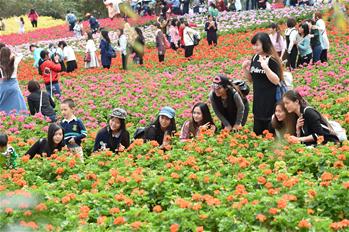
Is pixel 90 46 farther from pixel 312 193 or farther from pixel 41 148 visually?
pixel 312 193

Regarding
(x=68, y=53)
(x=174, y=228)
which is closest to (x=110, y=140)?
(x=174, y=228)

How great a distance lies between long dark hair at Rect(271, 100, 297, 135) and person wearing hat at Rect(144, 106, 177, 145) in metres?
1.39

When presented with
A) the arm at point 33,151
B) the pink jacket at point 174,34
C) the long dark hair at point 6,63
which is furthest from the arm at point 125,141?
the pink jacket at point 174,34

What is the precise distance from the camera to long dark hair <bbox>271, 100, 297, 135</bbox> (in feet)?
23.9

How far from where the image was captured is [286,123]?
24.1 feet

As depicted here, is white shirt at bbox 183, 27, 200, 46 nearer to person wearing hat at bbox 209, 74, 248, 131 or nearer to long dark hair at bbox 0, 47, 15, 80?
long dark hair at bbox 0, 47, 15, 80

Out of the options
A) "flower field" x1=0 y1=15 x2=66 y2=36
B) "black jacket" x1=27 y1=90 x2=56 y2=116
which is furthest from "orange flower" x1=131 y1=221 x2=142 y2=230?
"flower field" x1=0 y1=15 x2=66 y2=36

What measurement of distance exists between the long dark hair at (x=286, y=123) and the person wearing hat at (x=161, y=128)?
1395 millimetres

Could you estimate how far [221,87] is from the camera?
7926 millimetres

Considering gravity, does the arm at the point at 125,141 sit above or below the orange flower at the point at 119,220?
below

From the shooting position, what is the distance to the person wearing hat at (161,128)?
8234 mm

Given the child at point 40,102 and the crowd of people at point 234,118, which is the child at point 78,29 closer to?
the child at point 40,102

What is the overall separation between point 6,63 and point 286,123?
16.6 feet

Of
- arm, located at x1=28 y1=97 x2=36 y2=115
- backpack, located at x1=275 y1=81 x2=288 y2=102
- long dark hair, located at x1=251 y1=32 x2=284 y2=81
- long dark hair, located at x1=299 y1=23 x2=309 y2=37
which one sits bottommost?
arm, located at x1=28 y1=97 x2=36 y2=115
